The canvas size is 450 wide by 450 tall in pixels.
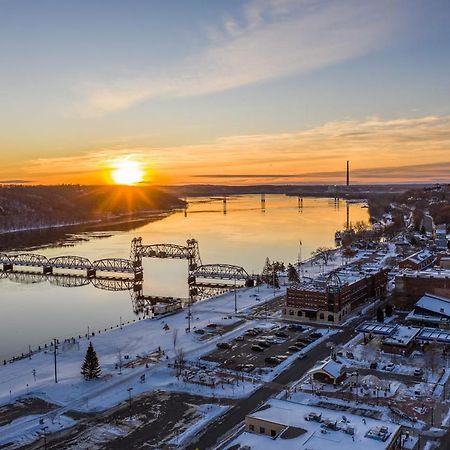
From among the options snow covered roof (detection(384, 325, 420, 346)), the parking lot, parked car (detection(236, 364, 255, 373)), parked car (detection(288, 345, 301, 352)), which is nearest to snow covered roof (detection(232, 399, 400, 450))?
parked car (detection(236, 364, 255, 373))

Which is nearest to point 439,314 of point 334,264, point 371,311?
point 371,311

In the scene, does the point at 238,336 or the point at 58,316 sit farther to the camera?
the point at 58,316

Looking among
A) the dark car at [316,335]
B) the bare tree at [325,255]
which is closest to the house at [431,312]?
the dark car at [316,335]

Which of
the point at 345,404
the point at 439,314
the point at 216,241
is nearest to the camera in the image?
the point at 345,404

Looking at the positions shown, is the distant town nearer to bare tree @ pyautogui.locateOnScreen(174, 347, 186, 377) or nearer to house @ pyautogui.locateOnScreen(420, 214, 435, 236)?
bare tree @ pyautogui.locateOnScreen(174, 347, 186, 377)

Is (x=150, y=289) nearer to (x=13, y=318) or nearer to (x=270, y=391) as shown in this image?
(x=13, y=318)

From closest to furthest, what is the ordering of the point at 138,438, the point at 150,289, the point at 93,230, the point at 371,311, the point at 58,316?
the point at 138,438 → the point at 371,311 → the point at 58,316 → the point at 150,289 → the point at 93,230

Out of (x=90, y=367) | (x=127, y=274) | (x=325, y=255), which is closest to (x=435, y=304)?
(x=90, y=367)
